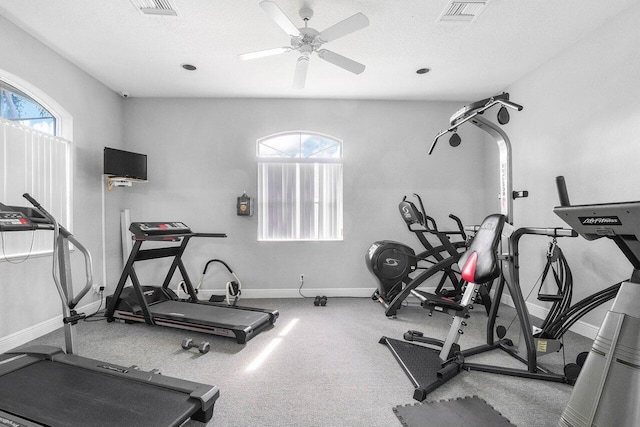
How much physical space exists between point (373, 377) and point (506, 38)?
361 centimetres

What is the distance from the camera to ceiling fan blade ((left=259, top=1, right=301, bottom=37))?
211 cm

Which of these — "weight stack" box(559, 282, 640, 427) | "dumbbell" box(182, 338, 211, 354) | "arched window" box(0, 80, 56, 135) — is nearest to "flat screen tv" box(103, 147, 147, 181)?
"arched window" box(0, 80, 56, 135)

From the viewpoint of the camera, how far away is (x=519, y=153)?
4102 millimetres

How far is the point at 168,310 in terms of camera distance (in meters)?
3.41

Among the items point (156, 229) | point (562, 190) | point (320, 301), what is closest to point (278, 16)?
point (562, 190)

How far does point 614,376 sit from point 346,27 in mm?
2688

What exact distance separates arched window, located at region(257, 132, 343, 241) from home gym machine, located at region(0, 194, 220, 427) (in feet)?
9.08

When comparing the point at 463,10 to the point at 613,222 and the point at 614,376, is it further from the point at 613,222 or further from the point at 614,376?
the point at 614,376

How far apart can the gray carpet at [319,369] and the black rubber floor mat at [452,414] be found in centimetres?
7

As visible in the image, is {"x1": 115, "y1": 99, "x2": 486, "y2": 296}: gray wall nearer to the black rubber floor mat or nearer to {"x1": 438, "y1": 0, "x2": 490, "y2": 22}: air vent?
{"x1": 438, "y1": 0, "x2": 490, "y2": 22}: air vent

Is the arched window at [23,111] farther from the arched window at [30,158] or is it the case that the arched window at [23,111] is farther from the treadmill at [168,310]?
the treadmill at [168,310]

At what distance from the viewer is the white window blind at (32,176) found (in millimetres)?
2854

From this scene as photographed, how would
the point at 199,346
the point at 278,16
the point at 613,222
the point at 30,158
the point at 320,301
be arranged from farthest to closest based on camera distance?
the point at 320,301 → the point at 30,158 → the point at 199,346 → the point at 278,16 → the point at 613,222

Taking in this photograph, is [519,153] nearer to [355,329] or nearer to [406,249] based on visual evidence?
[406,249]
